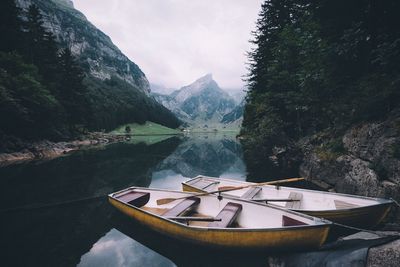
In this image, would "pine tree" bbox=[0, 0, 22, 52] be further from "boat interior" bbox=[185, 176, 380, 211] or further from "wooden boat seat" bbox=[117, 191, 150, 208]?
"boat interior" bbox=[185, 176, 380, 211]

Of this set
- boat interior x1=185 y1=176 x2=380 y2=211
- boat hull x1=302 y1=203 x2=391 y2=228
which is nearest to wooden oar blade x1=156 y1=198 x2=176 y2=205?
boat interior x1=185 y1=176 x2=380 y2=211

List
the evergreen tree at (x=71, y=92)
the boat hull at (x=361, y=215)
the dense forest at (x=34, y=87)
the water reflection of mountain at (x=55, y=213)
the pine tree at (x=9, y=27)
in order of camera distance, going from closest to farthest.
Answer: the boat hull at (x=361, y=215), the water reflection of mountain at (x=55, y=213), the dense forest at (x=34, y=87), the pine tree at (x=9, y=27), the evergreen tree at (x=71, y=92)

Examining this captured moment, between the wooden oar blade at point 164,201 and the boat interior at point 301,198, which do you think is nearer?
the boat interior at point 301,198

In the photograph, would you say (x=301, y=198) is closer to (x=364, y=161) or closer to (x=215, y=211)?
(x=364, y=161)

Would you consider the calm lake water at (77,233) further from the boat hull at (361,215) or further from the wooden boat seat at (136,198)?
the boat hull at (361,215)

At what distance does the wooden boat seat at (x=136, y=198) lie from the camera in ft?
34.0

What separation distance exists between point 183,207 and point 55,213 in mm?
7457

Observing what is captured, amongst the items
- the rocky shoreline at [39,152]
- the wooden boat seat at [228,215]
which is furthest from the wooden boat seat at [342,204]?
the rocky shoreline at [39,152]

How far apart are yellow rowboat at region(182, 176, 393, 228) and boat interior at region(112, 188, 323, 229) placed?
1.00 metres

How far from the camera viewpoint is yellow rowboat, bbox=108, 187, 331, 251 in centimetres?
634

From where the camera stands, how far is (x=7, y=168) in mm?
22062

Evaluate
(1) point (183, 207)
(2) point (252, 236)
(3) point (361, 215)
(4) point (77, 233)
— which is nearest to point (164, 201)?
(1) point (183, 207)

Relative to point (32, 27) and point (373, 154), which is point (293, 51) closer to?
point (373, 154)

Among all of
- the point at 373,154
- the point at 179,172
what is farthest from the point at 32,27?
the point at 373,154
